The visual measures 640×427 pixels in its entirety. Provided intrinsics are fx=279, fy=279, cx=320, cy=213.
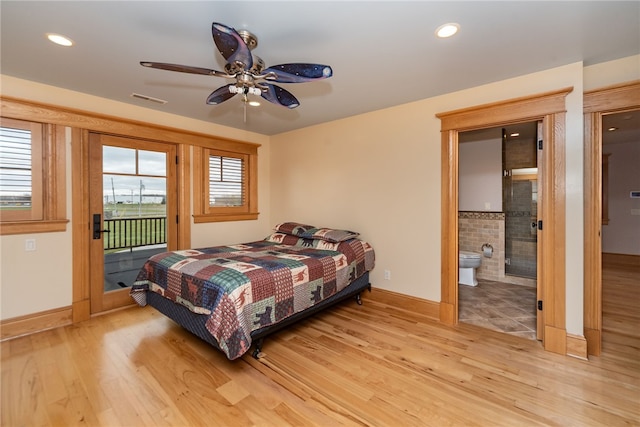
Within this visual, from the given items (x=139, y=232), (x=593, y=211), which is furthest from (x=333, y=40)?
(x=139, y=232)

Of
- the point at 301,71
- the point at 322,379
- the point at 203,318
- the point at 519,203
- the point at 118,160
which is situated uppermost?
the point at 301,71

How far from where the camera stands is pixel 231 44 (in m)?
1.57

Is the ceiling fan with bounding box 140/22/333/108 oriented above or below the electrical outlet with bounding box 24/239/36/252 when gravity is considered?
above

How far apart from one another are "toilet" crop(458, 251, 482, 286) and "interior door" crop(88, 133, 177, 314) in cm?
417

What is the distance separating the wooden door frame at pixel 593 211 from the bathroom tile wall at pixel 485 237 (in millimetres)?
2018

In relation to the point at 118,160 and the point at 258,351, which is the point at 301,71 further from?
the point at 118,160

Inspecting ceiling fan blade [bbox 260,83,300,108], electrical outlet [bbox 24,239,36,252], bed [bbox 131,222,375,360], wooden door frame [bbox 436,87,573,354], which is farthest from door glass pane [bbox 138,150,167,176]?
wooden door frame [bbox 436,87,573,354]

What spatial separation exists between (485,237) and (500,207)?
530 millimetres

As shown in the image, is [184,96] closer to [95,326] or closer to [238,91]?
[238,91]

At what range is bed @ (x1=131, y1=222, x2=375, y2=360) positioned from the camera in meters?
2.05

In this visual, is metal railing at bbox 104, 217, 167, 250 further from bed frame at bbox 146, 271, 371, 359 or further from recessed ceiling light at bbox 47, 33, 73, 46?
recessed ceiling light at bbox 47, 33, 73, 46

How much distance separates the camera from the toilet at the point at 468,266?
4.17 metres

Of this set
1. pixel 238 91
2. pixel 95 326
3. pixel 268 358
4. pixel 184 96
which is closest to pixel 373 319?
pixel 268 358

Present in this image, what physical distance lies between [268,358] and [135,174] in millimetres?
2771
